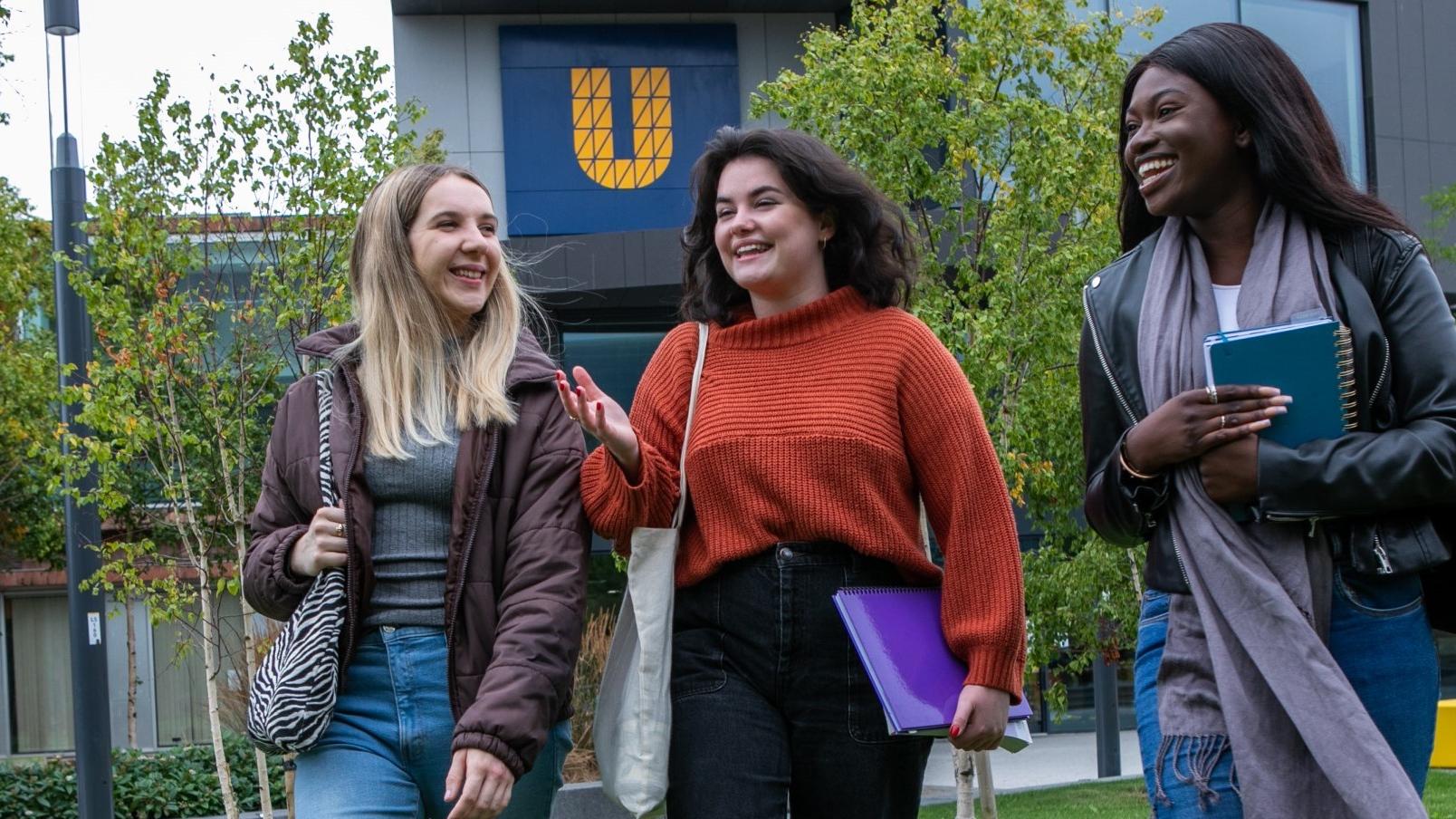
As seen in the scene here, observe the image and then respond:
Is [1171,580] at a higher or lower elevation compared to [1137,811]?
higher

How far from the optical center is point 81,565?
10625 mm

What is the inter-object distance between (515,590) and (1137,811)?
10.2m

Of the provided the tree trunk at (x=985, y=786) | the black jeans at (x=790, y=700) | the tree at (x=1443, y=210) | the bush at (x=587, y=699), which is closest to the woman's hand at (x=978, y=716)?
the black jeans at (x=790, y=700)

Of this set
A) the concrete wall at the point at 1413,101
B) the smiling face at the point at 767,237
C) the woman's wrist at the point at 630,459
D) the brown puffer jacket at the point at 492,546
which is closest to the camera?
the brown puffer jacket at the point at 492,546

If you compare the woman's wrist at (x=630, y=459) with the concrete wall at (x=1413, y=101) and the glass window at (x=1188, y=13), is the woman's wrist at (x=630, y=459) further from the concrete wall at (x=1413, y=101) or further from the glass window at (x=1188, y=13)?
the concrete wall at (x=1413, y=101)

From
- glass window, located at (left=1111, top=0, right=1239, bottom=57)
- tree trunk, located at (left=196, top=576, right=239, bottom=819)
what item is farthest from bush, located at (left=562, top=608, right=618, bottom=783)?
glass window, located at (left=1111, top=0, right=1239, bottom=57)

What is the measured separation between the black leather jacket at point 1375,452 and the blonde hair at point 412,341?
1410 millimetres

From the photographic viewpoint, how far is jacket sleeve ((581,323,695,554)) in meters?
3.49

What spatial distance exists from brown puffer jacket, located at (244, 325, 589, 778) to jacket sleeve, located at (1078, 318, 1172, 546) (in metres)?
1.11

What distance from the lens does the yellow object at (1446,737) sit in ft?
41.0

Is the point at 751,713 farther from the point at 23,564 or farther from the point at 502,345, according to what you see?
the point at 23,564

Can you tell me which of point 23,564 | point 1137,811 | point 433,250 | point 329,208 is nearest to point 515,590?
point 433,250

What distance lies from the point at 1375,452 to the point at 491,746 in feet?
5.68

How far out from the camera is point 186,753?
14.4 meters
